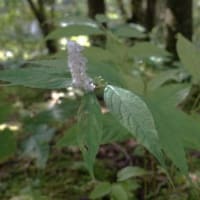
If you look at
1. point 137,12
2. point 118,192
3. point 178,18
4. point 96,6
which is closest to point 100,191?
point 118,192

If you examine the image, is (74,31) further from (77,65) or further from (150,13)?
(150,13)

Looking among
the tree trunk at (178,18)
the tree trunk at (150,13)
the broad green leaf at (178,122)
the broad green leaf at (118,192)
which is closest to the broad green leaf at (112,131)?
the broad green leaf at (178,122)

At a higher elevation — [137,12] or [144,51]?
[144,51]

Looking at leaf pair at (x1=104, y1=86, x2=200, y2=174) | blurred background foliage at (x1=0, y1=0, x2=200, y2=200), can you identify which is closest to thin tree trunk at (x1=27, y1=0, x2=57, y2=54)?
blurred background foliage at (x1=0, y1=0, x2=200, y2=200)

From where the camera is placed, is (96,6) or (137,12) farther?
(137,12)

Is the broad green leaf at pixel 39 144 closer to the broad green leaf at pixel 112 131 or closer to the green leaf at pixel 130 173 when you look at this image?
the green leaf at pixel 130 173

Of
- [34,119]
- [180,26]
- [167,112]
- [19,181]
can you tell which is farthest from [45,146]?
[180,26]

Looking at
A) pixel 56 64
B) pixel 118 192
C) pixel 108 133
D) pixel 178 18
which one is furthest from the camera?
pixel 178 18
